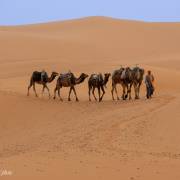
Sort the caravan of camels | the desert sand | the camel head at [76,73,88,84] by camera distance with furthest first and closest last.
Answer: the camel head at [76,73,88,84] < the caravan of camels < the desert sand

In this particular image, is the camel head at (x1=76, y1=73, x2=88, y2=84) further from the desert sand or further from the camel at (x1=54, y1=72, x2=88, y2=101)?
the desert sand

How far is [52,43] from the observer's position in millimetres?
49969

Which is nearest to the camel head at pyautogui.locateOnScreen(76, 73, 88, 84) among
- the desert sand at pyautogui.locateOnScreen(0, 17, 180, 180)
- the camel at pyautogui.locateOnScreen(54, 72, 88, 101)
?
the camel at pyautogui.locateOnScreen(54, 72, 88, 101)

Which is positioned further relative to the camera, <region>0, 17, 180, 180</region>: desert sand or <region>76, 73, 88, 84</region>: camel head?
<region>76, 73, 88, 84</region>: camel head

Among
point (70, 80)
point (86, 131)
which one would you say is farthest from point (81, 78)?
point (86, 131)

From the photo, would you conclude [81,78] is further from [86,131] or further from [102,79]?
[86,131]

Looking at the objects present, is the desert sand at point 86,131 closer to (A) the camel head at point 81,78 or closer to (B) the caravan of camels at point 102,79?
(B) the caravan of camels at point 102,79

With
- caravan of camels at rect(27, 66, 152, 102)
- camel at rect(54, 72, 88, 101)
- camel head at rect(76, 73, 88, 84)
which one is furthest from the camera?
camel head at rect(76, 73, 88, 84)

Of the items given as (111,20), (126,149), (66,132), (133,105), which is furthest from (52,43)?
(126,149)

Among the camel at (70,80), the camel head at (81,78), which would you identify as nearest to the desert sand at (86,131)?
the camel at (70,80)

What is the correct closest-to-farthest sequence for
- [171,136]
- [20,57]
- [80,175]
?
[80,175] < [171,136] < [20,57]

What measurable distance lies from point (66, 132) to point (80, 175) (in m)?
6.04

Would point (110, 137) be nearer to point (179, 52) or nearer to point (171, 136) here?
point (171, 136)

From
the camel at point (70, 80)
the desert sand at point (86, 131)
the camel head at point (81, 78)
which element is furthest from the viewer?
the camel head at point (81, 78)
